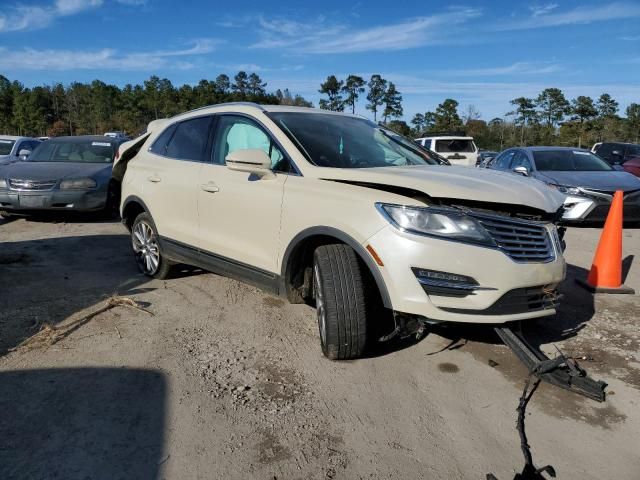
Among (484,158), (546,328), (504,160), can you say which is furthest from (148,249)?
Result: (484,158)

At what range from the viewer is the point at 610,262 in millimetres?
5117

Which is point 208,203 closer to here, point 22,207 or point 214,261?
point 214,261

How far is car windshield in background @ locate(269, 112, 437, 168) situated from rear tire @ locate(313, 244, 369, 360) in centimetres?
73

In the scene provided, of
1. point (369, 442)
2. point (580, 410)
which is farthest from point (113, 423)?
point (580, 410)

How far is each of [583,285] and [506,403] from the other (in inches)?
112

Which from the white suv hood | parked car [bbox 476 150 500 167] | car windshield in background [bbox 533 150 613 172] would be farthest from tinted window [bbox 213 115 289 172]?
parked car [bbox 476 150 500 167]

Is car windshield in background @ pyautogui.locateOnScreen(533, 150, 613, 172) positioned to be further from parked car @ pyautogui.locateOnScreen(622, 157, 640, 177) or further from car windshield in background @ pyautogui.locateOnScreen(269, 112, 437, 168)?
car windshield in background @ pyautogui.locateOnScreen(269, 112, 437, 168)

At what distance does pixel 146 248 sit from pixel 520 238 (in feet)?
12.3

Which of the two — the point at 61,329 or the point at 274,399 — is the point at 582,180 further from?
the point at 61,329

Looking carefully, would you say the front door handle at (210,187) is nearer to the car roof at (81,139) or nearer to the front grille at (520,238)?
the front grille at (520,238)

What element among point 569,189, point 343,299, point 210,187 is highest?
point 210,187

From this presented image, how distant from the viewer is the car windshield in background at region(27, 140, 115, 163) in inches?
369

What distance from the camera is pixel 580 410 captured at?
2.87m

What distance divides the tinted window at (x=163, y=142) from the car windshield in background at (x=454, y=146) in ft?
47.3
